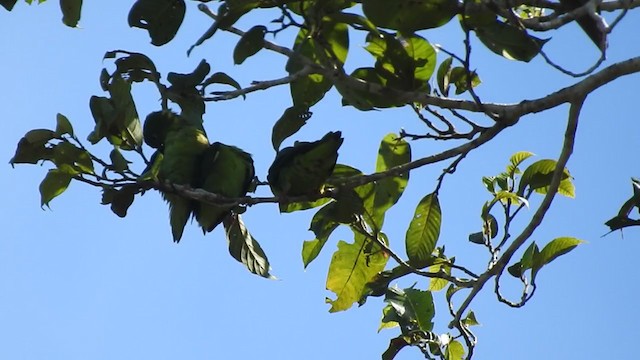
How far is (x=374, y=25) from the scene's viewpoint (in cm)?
270

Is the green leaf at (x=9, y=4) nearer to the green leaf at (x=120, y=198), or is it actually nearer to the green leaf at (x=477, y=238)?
the green leaf at (x=120, y=198)

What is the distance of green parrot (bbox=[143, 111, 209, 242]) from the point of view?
3.11m

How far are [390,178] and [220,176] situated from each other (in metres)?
0.55

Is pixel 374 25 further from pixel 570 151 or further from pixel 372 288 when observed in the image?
pixel 372 288

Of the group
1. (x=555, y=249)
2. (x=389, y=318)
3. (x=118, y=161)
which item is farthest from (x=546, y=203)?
(x=118, y=161)

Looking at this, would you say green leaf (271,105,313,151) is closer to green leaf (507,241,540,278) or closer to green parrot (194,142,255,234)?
green parrot (194,142,255,234)

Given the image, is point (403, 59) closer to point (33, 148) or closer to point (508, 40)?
point (508, 40)

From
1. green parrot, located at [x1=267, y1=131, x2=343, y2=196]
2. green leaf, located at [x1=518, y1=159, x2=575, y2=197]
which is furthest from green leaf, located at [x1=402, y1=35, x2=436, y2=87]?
green leaf, located at [x1=518, y1=159, x2=575, y2=197]

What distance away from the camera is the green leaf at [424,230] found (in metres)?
3.35

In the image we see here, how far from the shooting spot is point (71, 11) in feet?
11.2

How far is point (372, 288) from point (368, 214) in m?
0.34

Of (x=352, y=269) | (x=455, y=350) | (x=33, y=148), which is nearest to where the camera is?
(x=33, y=148)

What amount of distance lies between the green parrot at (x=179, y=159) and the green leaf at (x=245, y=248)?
6.2 inches

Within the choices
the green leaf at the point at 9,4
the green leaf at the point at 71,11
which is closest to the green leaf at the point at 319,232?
the green leaf at the point at 71,11
